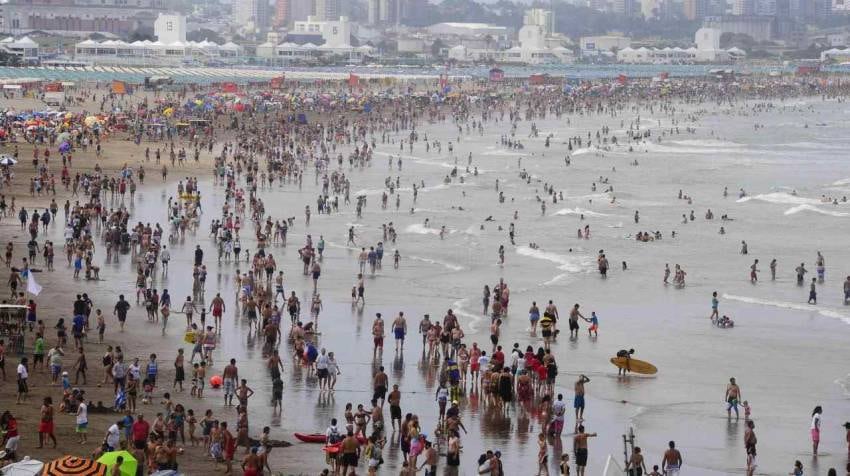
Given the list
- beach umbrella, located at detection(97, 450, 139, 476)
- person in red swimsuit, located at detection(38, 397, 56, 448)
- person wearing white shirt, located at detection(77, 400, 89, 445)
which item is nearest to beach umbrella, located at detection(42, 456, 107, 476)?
beach umbrella, located at detection(97, 450, 139, 476)

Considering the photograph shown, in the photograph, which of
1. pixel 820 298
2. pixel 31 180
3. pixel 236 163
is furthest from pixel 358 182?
pixel 820 298

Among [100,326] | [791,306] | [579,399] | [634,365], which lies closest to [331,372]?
[579,399]

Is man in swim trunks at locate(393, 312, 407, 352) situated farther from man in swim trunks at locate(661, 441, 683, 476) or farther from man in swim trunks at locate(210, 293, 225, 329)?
man in swim trunks at locate(661, 441, 683, 476)

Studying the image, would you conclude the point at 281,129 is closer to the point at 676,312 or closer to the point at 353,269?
the point at 353,269

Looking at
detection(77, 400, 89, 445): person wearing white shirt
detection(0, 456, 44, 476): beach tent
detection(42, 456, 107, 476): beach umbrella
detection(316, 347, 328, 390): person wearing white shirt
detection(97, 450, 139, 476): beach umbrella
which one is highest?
detection(42, 456, 107, 476): beach umbrella

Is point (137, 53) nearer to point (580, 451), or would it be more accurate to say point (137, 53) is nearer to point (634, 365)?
point (634, 365)

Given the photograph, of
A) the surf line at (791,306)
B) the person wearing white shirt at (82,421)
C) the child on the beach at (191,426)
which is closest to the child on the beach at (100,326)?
the child on the beach at (191,426)

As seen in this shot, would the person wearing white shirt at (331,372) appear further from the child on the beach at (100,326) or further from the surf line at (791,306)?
the surf line at (791,306)
